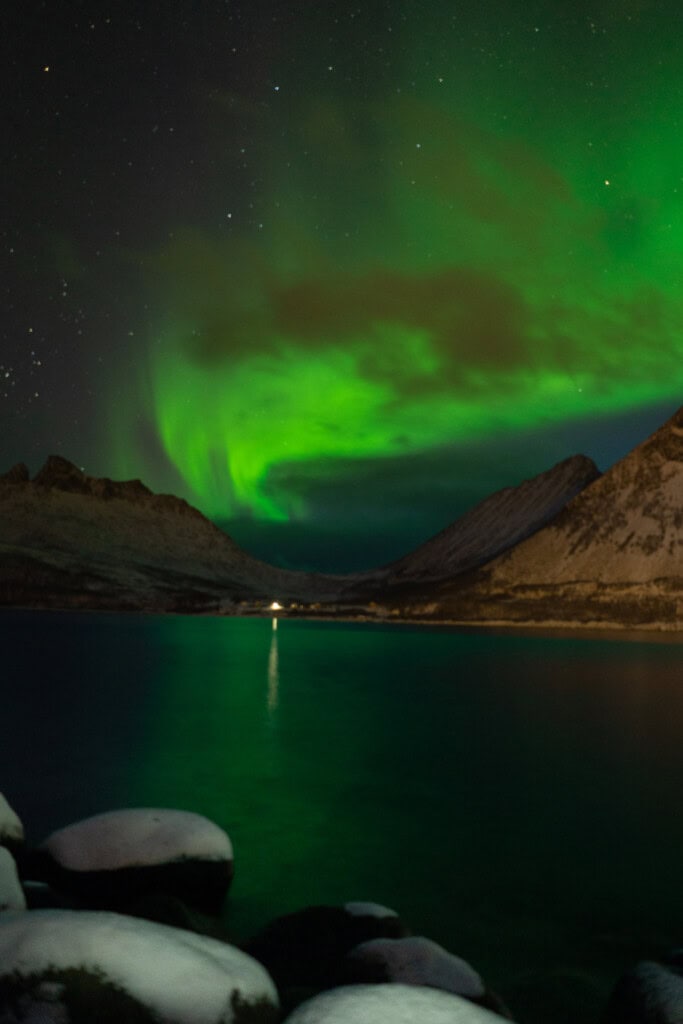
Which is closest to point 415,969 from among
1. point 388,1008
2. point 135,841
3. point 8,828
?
point 388,1008

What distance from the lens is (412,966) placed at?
946 cm

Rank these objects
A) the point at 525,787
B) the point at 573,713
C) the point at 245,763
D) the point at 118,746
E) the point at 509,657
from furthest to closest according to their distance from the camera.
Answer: the point at 509,657 < the point at 573,713 < the point at 118,746 < the point at 245,763 < the point at 525,787

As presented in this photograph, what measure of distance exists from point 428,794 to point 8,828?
48.1 feet

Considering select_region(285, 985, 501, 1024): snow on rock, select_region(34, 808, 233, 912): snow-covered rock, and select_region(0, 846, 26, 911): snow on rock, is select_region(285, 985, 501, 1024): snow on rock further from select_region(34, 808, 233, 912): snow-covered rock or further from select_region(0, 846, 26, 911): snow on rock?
select_region(34, 808, 233, 912): snow-covered rock

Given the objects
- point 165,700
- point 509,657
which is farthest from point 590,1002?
point 509,657

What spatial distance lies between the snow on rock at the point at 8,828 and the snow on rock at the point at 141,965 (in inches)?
256

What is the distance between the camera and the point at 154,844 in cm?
1265

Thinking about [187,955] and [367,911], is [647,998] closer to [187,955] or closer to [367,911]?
[367,911]

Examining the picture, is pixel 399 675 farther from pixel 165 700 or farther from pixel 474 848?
pixel 474 848

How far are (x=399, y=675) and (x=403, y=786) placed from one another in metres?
48.4

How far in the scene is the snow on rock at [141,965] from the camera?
6973mm

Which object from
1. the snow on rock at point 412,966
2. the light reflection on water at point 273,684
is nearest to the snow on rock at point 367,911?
the snow on rock at point 412,966

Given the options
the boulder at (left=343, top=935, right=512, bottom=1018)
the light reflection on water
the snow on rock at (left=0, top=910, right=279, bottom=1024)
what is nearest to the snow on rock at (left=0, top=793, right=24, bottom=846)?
the snow on rock at (left=0, top=910, right=279, bottom=1024)

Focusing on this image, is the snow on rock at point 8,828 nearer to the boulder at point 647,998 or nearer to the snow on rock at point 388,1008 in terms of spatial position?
the snow on rock at point 388,1008
